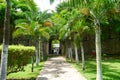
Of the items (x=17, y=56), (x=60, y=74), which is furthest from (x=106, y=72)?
(x=17, y=56)

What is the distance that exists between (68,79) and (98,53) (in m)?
3.54

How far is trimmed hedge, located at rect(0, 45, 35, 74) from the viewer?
1631cm

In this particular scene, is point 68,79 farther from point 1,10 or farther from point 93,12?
point 1,10

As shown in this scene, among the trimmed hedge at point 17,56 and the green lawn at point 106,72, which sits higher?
the trimmed hedge at point 17,56

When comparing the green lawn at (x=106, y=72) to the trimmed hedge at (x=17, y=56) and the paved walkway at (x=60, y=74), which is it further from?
the trimmed hedge at (x=17, y=56)

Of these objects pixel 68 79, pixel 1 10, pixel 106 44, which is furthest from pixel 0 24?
pixel 68 79

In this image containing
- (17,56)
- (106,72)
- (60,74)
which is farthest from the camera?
(106,72)

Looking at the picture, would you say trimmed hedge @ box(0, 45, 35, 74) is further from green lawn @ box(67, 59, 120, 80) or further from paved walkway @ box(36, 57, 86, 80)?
green lawn @ box(67, 59, 120, 80)

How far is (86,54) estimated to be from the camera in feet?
151

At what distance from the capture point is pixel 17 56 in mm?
16719

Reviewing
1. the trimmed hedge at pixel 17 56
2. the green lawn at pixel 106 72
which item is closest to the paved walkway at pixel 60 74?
the green lawn at pixel 106 72

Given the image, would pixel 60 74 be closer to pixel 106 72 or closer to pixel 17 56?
pixel 106 72

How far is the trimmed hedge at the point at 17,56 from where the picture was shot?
1631cm

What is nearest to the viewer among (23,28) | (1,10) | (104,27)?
(23,28)
